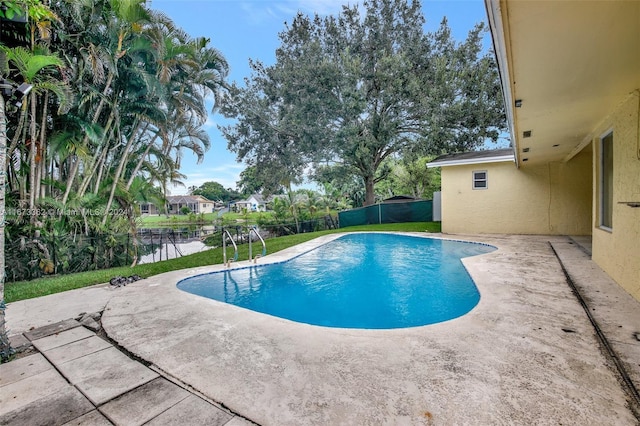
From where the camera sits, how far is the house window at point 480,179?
11062 mm

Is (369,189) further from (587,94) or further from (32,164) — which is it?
(32,164)

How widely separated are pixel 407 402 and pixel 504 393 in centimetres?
73

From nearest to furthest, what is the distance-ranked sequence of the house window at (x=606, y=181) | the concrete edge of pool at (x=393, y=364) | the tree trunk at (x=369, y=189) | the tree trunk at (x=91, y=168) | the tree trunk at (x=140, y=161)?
the concrete edge of pool at (x=393, y=364) < the house window at (x=606, y=181) < the tree trunk at (x=91, y=168) < the tree trunk at (x=140, y=161) < the tree trunk at (x=369, y=189)

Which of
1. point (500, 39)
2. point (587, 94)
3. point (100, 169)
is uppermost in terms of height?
point (587, 94)

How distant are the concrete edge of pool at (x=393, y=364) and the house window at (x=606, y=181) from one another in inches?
91.6

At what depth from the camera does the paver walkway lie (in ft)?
6.38

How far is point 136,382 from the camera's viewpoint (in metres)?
2.36

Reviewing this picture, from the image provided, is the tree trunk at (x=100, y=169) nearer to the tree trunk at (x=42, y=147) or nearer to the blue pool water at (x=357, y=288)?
the tree trunk at (x=42, y=147)

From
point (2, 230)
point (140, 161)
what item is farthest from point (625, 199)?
point (140, 161)

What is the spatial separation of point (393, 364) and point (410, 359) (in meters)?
0.19

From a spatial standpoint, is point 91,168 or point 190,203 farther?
point 190,203

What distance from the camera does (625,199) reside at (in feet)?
13.7

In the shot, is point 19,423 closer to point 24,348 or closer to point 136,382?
point 136,382

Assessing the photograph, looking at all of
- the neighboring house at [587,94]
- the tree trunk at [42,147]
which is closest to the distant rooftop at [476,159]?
the neighboring house at [587,94]
